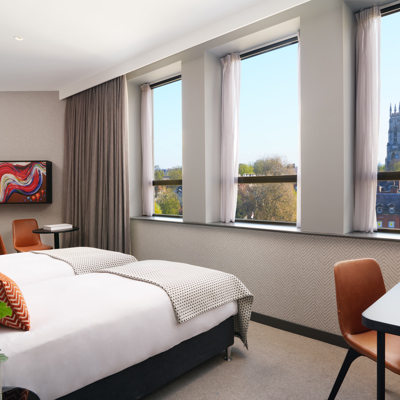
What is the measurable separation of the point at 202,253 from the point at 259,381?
1644 mm

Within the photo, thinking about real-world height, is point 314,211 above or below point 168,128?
below

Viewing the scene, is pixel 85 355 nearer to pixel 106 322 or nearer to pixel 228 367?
pixel 106 322

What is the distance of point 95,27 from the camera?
129 inches

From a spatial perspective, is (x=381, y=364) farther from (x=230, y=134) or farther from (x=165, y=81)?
(x=165, y=81)

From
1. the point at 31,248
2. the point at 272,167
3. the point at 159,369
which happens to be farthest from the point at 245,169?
the point at 31,248

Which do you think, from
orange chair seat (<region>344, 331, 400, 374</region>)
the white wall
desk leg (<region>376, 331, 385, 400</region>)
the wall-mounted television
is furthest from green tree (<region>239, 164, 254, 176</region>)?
the wall-mounted television

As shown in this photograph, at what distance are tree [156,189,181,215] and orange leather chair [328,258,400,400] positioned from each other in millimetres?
2800

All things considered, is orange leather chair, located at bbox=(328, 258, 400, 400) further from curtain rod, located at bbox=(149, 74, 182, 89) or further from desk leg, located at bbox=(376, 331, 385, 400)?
curtain rod, located at bbox=(149, 74, 182, 89)

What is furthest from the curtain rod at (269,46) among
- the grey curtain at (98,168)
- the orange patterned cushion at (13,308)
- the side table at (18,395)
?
the side table at (18,395)

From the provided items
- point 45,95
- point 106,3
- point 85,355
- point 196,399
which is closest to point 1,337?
point 85,355

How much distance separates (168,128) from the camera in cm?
454

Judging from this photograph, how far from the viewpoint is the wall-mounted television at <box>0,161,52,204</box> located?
4.96 metres

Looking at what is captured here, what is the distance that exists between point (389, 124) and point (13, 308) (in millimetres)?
2738

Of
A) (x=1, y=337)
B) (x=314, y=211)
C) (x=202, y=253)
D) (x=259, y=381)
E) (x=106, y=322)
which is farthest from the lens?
(x=202, y=253)
